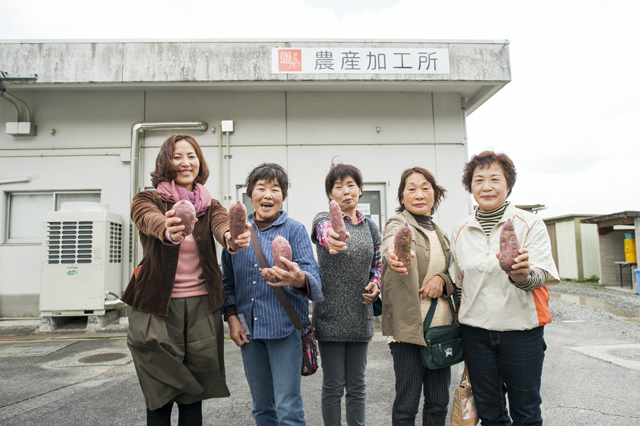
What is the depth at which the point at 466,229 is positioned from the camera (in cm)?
208

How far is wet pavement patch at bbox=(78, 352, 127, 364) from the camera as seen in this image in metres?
4.34

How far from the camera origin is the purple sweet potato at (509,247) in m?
1.63

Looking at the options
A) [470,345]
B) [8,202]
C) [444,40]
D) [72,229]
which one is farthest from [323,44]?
[8,202]

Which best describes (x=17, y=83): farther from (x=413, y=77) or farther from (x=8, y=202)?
(x=413, y=77)

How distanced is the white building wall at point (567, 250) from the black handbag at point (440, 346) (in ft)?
44.8

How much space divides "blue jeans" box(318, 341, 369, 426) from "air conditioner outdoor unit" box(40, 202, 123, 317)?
16.1ft

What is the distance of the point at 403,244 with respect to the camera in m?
1.79

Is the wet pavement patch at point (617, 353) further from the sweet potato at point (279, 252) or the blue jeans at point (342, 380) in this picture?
A: the sweet potato at point (279, 252)

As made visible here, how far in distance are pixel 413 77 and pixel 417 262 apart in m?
4.85

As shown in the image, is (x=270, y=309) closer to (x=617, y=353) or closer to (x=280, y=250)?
(x=280, y=250)

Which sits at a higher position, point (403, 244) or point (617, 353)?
point (403, 244)

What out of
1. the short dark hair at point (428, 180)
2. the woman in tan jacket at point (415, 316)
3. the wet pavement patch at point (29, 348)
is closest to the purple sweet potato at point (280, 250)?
the woman in tan jacket at point (415, 316)

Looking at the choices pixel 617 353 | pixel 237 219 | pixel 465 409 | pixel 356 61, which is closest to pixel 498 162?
pixel 465 409

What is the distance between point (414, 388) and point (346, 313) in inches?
21.1
